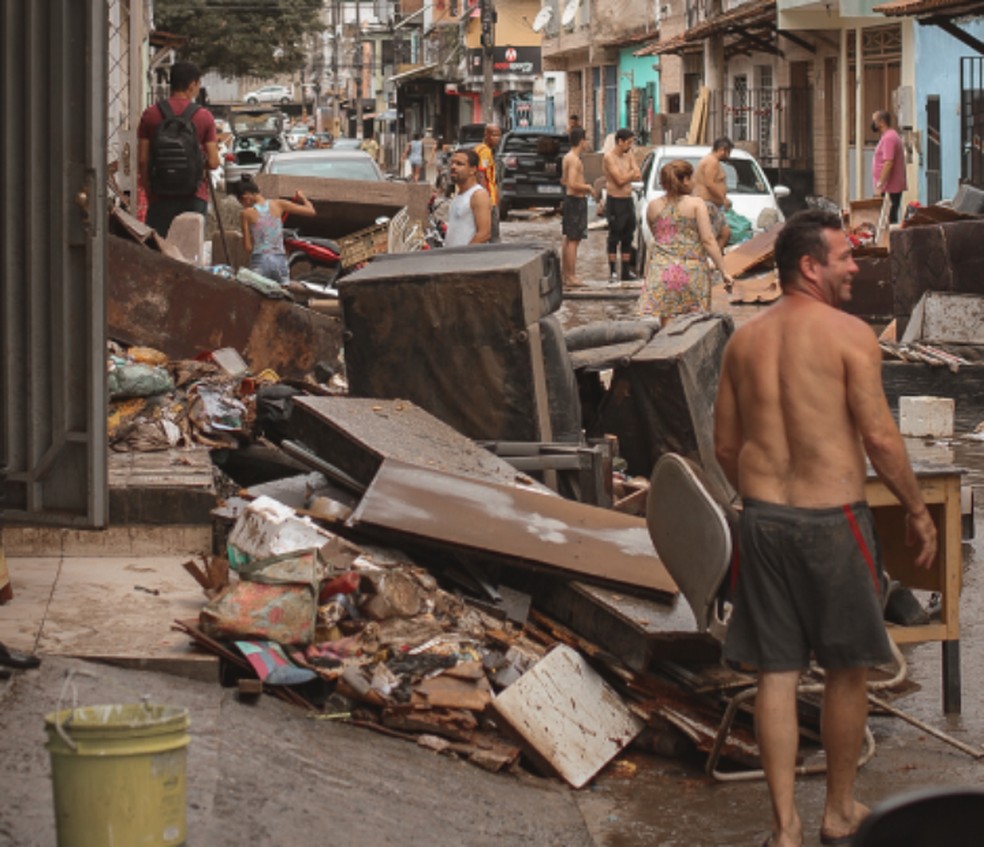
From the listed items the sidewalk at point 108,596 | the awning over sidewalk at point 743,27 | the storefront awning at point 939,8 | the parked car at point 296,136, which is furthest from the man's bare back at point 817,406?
the parked car at point 296,136

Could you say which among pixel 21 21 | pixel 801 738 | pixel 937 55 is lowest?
pixel 801 738

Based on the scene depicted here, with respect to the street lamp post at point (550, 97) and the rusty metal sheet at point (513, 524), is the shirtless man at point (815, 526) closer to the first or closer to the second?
the rusty metal sheet at point (513, 524)

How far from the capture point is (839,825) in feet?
17.5

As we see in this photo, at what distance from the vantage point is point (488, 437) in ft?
29.9

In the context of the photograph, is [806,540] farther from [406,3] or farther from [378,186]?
[406,3]

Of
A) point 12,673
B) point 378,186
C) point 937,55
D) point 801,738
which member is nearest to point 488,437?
point 801,738

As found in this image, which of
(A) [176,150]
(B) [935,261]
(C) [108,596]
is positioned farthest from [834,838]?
(B) [935,261]

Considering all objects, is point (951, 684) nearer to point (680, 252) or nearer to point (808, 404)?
point (808, 404)

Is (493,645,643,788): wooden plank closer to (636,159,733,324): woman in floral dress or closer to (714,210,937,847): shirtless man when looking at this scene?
(714,210,937,847): shirtless man

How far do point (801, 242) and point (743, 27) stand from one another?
3418 cm

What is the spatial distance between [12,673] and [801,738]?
8.59ft

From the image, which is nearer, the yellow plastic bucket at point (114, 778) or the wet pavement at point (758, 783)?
the yellow plastic bucket at point (114, 778)

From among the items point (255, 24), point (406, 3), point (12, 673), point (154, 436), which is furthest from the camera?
point (406, 3)

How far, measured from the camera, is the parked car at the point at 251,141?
3375cm
